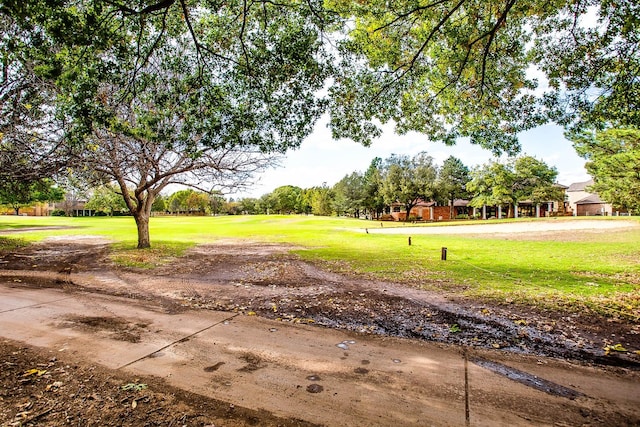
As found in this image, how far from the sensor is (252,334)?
471 cm

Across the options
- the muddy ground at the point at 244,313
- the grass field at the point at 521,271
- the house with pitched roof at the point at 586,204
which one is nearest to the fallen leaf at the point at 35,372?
the muddy ground at the point at 244,313

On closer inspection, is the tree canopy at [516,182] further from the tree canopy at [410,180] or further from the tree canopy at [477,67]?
the tree canopy at [477,67]

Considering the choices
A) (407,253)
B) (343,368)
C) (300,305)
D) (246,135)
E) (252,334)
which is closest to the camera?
(343,368)

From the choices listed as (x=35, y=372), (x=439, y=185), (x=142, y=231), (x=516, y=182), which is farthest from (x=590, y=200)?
(x=35, y=372)

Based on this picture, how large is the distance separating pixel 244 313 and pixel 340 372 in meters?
2.79

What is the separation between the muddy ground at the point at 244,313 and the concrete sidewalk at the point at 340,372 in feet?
0.81

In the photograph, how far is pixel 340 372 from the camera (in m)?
3.59

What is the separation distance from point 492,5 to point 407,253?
997 centimetres

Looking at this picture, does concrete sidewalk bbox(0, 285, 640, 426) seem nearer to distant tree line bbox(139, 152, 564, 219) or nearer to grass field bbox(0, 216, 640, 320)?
grass field bbox(0, 216, 640, 320)

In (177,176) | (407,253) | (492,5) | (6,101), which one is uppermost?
(492,5)

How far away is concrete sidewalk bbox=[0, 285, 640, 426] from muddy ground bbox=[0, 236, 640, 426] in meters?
0.25

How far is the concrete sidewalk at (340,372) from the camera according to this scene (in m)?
2.90

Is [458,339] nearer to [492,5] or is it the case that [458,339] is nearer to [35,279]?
[492,5]

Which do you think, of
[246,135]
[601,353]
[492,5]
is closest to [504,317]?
[601,353]
